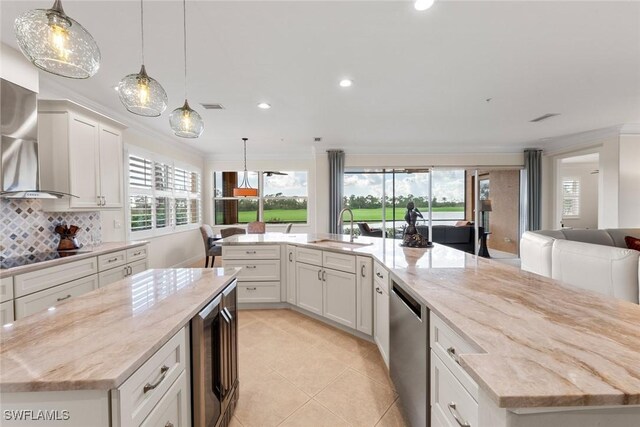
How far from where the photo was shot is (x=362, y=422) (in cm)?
162

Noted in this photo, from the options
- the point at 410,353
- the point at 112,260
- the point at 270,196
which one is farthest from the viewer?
the point at 270,196

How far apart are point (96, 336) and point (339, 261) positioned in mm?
2025

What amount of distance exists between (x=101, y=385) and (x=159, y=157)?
512 cm

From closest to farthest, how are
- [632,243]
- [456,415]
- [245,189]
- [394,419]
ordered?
1. [456,415]
2. [394,419]
3. [632,243]
4. [245,189]

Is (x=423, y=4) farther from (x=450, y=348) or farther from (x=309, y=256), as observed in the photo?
(x=309, y=256)

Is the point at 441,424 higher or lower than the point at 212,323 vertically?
lower

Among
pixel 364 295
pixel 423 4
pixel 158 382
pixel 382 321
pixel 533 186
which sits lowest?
pixel 382 321

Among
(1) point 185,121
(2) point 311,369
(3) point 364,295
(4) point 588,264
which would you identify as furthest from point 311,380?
(4) point 588,264

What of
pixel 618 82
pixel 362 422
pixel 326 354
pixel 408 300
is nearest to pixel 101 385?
pixel 408 300

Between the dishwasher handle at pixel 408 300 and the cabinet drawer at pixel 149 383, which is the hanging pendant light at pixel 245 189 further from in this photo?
the cabinet drawer at pixel 149 383

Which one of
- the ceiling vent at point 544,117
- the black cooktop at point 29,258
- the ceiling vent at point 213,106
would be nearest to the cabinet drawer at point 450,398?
the black cooktop at point 29,258

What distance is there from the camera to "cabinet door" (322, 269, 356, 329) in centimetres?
259

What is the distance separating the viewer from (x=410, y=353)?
1469 millimetres

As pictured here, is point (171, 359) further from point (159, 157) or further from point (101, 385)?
point (159, 157)
